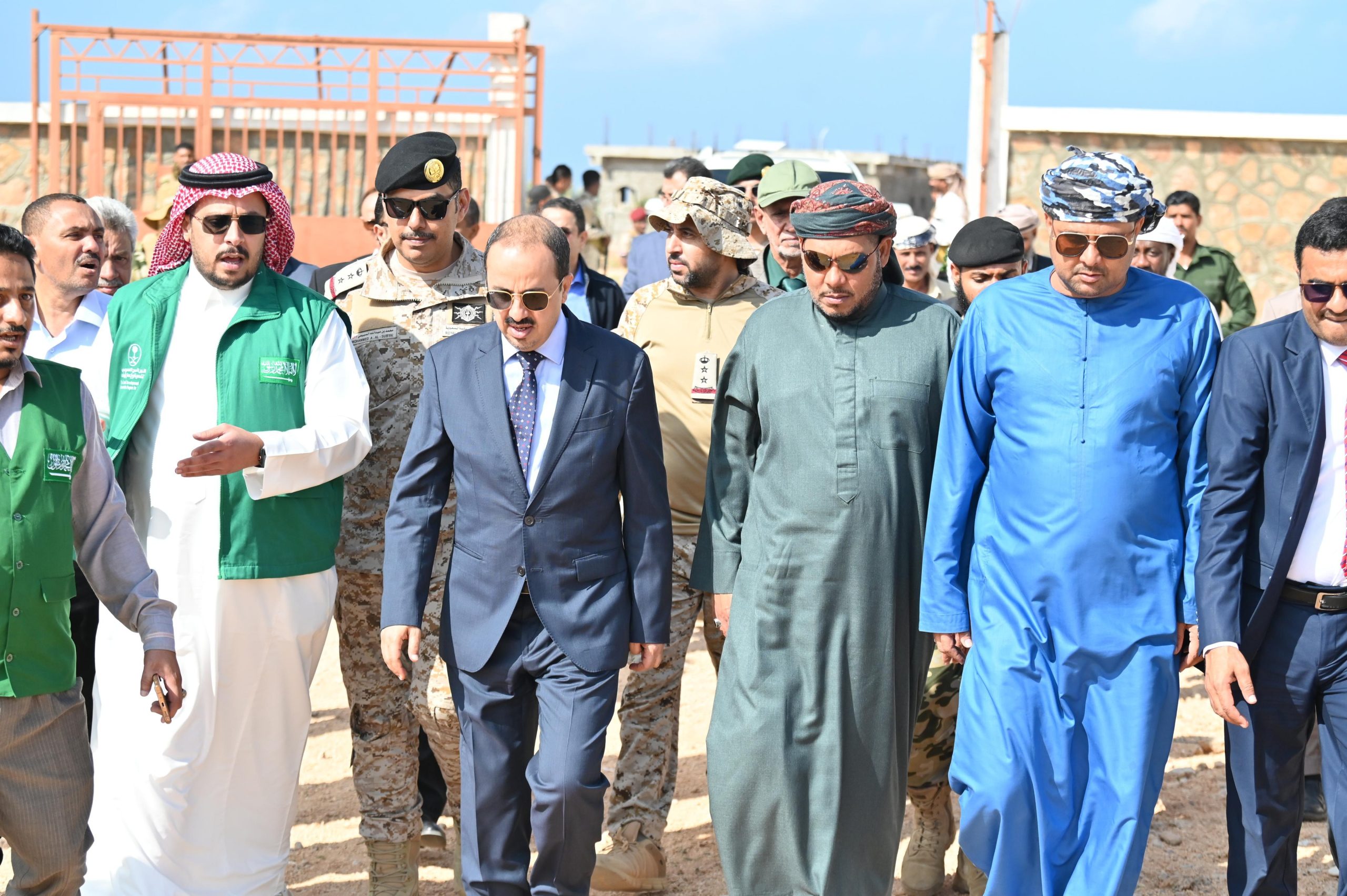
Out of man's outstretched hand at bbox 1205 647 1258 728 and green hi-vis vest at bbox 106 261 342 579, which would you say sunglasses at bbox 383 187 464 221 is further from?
man's outstretched hand at bbox 1205 647 1258 728

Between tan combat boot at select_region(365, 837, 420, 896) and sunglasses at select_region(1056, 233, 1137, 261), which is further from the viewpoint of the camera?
tan combat boot at select_region(365, 837, 420, 896)

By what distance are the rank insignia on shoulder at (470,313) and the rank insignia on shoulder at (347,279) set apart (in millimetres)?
357

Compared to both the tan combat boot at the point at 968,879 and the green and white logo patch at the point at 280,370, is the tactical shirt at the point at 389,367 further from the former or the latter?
the tan combat boot at the point at 968,879

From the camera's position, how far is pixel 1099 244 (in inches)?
145

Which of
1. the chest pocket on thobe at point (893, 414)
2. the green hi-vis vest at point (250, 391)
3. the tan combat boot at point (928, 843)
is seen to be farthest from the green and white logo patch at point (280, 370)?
the tan combat boot at point (928, 843)

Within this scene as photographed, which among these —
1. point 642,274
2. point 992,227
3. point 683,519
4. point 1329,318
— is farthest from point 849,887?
point 642,274

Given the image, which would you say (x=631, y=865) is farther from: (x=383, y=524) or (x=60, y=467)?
(x=60, y=467)

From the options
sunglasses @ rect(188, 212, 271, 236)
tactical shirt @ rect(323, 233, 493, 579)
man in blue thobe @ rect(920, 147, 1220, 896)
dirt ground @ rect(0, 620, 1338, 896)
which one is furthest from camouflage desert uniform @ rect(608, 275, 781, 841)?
sunglasses @ rect(188, 212, 271, 236)

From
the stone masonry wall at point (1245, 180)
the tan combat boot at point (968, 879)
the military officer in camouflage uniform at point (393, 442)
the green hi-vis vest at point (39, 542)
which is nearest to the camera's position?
the green hi-vis vest at point (39, 542)

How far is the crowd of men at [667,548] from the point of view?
359cm

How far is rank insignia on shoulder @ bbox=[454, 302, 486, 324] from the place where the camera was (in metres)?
4.74

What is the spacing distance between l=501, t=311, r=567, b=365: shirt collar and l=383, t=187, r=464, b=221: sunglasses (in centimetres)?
80

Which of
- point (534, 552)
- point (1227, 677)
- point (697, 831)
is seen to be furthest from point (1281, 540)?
point (697, 831)

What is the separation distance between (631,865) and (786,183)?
8.90 ft
